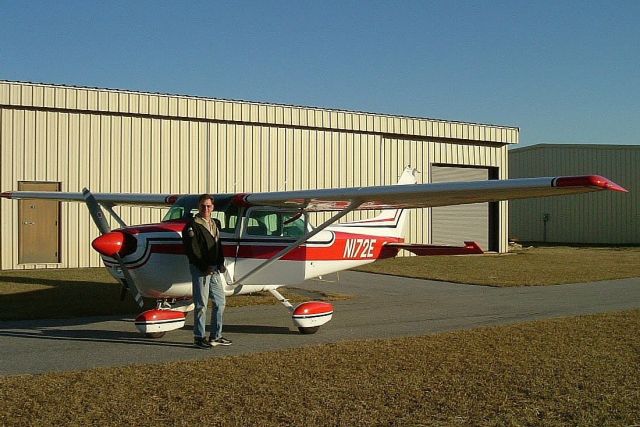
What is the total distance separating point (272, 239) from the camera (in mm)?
10766

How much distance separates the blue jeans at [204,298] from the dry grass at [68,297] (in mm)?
3717

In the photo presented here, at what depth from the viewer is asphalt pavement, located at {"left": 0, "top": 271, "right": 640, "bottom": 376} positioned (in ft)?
26.8

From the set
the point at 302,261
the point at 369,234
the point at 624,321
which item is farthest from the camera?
the point at 369,234

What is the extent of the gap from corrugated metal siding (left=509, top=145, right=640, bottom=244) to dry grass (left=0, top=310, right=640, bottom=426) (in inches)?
1476

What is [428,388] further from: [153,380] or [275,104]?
[275,104]

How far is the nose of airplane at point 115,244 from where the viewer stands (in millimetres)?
8703

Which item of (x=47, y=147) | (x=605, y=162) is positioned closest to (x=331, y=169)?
(x=47, y=147)

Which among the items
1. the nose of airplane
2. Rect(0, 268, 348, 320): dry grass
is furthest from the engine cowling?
Rect(0, 268, 348, 320): dry grass

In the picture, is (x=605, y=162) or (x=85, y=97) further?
(x=605, y=162)

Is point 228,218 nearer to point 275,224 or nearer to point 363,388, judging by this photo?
point 275,224

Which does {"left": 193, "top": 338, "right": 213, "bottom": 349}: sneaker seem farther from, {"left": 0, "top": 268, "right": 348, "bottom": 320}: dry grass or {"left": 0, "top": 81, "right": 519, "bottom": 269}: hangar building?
{"left": 0, "top": 81, "right": 519, "bottom": 269}: hangar building

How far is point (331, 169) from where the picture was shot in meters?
26.0

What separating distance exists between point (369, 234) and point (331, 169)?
43.6 feet

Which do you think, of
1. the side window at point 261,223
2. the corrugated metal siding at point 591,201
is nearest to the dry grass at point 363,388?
the side window at point 261,223
